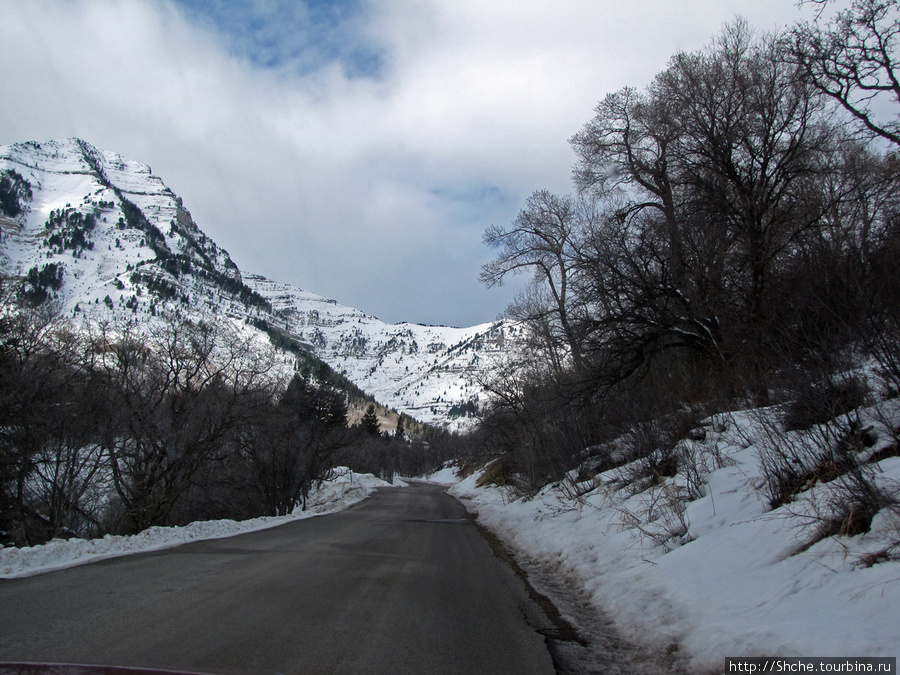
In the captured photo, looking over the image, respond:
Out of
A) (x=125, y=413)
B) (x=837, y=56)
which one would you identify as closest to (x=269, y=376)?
(x=125, y=413)

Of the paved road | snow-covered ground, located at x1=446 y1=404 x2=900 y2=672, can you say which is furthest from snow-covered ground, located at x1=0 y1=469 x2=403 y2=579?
snow-covered ground, located at x1=446 y1=404 x2=900 y2=672

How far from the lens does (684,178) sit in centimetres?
1241

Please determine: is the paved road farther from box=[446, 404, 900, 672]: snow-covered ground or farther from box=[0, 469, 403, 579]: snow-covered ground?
box=[446, 404, 900, 672]: snow-covered ground

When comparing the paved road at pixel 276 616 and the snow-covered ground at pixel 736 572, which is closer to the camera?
the snow-covered ground at pixel 736 572

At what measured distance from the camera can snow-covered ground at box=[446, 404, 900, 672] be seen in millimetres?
3264

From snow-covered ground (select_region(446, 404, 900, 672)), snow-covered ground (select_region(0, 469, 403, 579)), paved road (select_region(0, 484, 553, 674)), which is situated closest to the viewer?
snow-covered ground (select_region(446, 404, 900, 672))

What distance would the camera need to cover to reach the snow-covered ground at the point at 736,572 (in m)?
3.26

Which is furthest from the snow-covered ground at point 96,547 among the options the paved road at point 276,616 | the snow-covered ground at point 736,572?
the snow-covered ground at point 736,572

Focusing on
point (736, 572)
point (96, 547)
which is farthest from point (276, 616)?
point (96, 547)

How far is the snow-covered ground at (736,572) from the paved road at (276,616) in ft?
3.56

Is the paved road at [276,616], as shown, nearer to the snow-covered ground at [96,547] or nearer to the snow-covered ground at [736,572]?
the snow-covered ground at [96,547]

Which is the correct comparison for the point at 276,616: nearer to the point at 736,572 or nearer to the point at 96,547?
the point at 736,572

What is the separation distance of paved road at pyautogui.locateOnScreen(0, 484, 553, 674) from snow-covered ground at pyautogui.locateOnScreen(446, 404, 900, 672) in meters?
1.09

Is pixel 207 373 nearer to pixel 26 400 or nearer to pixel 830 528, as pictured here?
pixel 26 400
